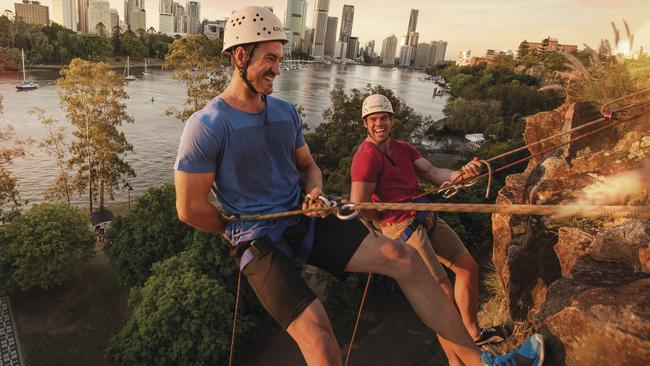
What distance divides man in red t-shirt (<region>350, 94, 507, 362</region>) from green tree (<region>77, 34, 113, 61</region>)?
81.2m

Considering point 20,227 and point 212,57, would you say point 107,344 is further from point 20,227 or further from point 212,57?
point 212,57

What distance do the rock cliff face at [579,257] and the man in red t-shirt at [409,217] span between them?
2.26 feet

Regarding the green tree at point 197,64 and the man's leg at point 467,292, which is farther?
the green tree at point 197,64

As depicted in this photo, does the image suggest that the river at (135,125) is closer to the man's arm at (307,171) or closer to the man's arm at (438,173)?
the man's arm at (438,173)

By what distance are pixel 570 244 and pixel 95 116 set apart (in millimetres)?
22620

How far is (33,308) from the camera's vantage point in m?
16.7

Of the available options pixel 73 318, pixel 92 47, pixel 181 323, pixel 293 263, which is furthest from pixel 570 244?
pixel 92 47

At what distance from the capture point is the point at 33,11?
167m

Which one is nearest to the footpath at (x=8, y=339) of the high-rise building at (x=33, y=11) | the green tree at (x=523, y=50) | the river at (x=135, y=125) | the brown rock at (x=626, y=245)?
the river at (x=135, y=125)

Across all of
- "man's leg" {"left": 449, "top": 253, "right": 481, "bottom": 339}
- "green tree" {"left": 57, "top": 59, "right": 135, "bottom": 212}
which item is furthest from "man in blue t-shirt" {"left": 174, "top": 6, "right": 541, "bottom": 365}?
"green tree" {"left": 57, "top": 59, "right": 135, "bottom": 212}

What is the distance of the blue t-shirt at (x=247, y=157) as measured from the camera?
248 cm

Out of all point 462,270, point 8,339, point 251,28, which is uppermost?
point 251,28

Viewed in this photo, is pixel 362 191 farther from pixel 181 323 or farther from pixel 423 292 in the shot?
pixel 181 323

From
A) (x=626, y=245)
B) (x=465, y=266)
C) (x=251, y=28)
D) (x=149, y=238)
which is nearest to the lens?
(x=251, y=28)
